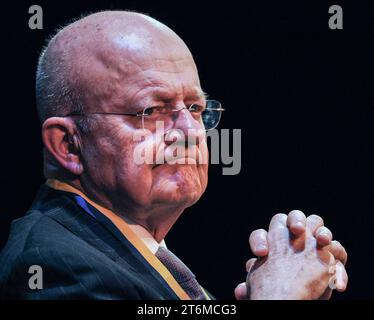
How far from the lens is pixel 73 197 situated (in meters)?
1.99

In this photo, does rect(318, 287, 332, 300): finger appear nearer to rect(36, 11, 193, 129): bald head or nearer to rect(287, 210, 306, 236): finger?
rect(287, 210, 306, 236): finger

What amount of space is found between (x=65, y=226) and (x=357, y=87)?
4.62 ft

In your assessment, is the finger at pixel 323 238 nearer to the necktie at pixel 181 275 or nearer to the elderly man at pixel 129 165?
the elderly man at pixel 129 165

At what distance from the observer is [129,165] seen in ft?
6.47

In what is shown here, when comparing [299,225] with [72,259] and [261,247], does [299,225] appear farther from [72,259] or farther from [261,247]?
[72,259]

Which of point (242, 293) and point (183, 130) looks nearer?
point (242, 293)

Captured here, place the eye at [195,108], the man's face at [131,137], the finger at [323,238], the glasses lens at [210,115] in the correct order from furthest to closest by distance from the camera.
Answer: the glasses lens at [210,115]
the eye at [195,108]
the man's face at [131,137]
the finger at [323,238]

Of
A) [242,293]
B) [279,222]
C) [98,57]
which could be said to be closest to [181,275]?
[242,293]

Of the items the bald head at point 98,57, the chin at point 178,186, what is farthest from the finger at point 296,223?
the bald head at point 98,57

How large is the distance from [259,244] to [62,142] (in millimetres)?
672

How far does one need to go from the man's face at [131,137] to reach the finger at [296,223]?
300mm

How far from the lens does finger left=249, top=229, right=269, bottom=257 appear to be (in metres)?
1.88

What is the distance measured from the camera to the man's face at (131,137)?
1979 mm

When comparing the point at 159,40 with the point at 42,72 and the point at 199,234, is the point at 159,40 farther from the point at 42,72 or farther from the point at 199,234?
the point at 199,234
